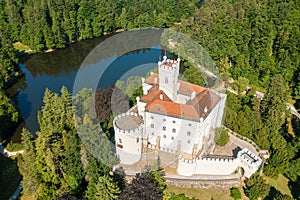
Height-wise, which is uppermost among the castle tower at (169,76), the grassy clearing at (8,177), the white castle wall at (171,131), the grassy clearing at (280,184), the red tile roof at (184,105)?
the castle tower at (169,76)

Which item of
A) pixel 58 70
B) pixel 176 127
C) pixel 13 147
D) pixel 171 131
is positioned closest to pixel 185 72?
pixel 171 131

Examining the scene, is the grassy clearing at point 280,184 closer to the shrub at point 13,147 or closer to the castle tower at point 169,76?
the castle tower at point 169,76

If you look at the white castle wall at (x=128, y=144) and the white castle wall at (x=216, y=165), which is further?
the white castle wall at (x=216, y=165)

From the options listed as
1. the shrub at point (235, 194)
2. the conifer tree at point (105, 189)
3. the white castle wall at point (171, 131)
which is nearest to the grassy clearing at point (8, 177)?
the conifer tree at point (105, 189)

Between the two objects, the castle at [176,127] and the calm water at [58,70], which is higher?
the castle at [176,127]

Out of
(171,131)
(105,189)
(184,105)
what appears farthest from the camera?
(171,131)

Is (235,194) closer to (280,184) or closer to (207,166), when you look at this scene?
(207,166)
